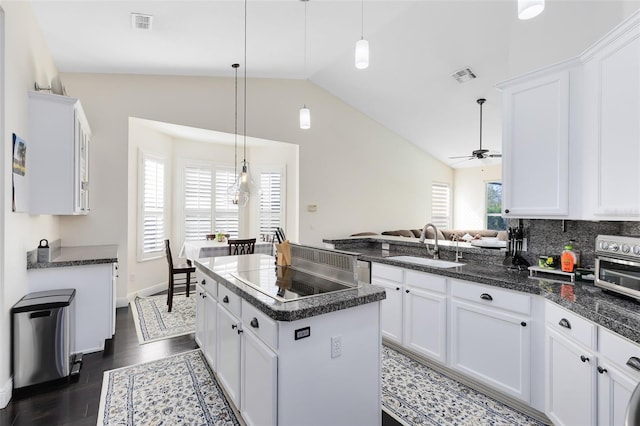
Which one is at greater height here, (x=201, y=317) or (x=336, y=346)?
(x=336, y=346)

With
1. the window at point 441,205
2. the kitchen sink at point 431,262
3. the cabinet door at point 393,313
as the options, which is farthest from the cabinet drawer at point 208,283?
the window at point 441,205

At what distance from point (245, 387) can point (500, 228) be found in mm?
8321

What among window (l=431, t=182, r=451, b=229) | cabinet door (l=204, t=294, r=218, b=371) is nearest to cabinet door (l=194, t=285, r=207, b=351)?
cabinet door (l=204, t=294, r=218, b=371)

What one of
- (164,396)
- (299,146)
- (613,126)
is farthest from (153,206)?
(613,126)

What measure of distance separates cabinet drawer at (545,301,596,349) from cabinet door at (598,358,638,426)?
0.11 metres

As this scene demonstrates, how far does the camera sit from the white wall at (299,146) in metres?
4.38

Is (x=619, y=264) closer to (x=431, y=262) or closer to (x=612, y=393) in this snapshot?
(x=612, y=393)

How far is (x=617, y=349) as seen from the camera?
145 cm

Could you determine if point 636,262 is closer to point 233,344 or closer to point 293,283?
point 293,283

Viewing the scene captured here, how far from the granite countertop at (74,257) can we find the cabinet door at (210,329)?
4.16 ft

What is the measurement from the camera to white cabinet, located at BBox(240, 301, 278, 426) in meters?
1.56

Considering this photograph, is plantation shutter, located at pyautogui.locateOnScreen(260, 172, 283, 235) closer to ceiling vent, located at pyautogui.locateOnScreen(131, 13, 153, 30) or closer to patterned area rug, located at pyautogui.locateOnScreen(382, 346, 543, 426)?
ceiling vent, located at pyautogui.locateOnScreen(131, 13, 153, 30)

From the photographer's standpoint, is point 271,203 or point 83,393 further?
point 271,203

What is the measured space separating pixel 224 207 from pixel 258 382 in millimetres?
5229
